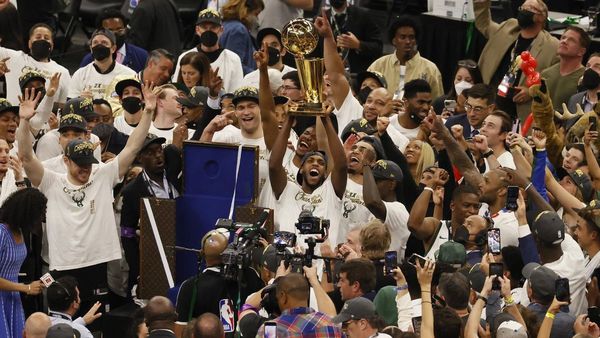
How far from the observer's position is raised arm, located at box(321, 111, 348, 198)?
Answer: 12445 millimetres

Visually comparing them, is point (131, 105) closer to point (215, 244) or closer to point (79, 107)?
point (79, 107)

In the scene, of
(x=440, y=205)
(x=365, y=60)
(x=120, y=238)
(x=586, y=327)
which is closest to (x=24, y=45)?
(x=365, y=60)

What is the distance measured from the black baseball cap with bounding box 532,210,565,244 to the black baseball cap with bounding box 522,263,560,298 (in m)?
0.72

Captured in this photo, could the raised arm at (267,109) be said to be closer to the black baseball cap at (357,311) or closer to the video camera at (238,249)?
the video camera at (238,249)

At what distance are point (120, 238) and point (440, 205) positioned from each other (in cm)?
263

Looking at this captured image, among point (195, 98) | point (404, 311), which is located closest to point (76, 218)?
point (195, 98)

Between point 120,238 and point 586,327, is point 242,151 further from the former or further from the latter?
point 586,327

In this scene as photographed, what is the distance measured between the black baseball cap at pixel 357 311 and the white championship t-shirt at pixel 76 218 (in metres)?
3.34

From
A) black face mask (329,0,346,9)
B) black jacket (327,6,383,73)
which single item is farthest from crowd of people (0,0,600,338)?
black face mask (329,0,346,9)

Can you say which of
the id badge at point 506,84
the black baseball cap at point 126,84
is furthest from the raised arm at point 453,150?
the black baseball cap at point 126,84

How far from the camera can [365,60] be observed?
693 inches

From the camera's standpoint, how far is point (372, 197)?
12523 mm

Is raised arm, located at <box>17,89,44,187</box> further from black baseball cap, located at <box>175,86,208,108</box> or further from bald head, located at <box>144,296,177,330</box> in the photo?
bald head, located at <box>144,296,177,330</box>

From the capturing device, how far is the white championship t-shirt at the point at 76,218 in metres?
13.0
